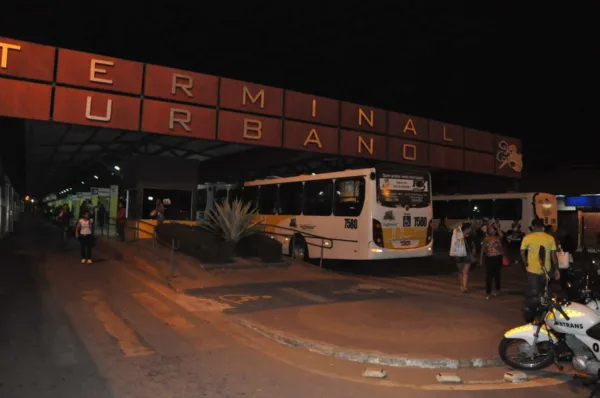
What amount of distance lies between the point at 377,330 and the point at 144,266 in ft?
27.9

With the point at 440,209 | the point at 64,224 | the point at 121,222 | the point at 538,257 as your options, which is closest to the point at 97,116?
the point at 121,222

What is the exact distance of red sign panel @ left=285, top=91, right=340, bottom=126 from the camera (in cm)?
1481

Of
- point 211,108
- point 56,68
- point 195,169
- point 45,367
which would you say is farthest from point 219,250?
Result: point 195,169

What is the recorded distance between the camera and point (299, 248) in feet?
53.1

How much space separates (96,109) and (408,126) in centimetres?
1139

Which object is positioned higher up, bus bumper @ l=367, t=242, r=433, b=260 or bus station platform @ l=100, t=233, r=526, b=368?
bus bumper @ l=367, t=242, r=433, b=260

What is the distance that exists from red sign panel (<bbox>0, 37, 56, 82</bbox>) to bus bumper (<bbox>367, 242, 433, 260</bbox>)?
9.86 metres

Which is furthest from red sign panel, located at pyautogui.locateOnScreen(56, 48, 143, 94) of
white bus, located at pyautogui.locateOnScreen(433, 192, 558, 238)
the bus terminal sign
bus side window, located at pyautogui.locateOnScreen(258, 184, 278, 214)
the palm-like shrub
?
white bus, located at pyautogui.locateOnScreen(433, 192, 558, 238)

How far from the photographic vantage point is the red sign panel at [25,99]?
10891 millimetres

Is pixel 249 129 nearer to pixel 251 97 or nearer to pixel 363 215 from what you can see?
pixel 251 97

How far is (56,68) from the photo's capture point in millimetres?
11453

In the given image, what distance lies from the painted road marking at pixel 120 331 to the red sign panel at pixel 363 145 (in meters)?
9.78

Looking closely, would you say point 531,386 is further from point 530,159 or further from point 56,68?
point 530,159

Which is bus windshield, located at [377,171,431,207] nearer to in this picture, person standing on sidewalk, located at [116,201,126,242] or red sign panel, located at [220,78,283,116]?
red sign panel, located at [220,78,283,116]
